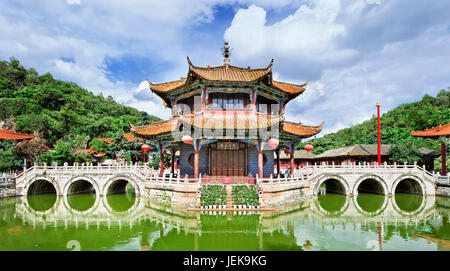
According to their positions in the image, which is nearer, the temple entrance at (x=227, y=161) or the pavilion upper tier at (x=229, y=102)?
the pavilion upper tier at (x=229, y=102)

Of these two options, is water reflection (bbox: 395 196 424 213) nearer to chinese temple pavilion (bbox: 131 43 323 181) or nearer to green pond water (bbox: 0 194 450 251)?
green pond water (bbox: 0 194 450 251)

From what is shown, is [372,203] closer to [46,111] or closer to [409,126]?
[409,126]

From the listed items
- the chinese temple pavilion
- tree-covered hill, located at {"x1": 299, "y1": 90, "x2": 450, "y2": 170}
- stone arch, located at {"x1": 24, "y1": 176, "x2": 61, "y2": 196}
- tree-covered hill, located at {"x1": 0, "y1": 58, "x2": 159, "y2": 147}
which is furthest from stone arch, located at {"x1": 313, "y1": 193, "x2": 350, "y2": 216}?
tree-covered hill, located at {"x1": 0, "y1": 58, "x2": 159, "y2": 147}

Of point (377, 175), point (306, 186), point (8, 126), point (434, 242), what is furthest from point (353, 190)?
point (8, 126)

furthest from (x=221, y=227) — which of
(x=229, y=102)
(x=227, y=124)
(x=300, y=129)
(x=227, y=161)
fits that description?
(x=300, y=129)

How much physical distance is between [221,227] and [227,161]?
7.73 meters

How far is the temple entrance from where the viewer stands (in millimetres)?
19328

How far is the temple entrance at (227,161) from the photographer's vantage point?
19.3 m

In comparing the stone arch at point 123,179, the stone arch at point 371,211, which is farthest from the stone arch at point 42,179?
the stone arch at point 371,211

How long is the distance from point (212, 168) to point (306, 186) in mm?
7889

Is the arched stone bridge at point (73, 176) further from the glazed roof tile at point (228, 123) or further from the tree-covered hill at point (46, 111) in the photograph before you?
the tree-covered hill at point (46, 111)

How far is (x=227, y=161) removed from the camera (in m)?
19.4

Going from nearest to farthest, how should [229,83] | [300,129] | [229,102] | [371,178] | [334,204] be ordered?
[229,83] → [229,102] → [334,204] → [300,129] → [371,178]
